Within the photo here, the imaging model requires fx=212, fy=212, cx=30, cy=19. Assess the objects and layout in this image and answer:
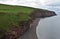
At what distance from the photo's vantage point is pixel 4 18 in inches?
790

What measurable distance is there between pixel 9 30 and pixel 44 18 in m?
15.6

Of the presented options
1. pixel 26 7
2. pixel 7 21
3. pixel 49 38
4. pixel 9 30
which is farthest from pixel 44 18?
pixel 9 30

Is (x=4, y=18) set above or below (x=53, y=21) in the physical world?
above

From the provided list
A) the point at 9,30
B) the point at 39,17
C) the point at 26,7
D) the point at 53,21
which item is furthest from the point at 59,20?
the point at 9,30

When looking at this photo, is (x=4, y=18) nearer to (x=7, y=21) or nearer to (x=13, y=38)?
(x=7, y=21)

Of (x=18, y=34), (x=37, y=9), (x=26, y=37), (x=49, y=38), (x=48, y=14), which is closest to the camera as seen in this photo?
(x=18, y=34)

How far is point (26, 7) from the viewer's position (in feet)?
108

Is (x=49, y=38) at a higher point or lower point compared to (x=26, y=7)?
lower

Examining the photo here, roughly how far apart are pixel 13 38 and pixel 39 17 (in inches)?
575

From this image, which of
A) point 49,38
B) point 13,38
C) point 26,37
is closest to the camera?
point 13,38

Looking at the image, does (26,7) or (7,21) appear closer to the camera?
(7,21)

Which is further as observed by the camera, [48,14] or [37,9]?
[48,14]

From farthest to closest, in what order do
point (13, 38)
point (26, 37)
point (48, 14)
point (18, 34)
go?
point (48, 14) < point (26, 37) < point (18, 34) < point (13, 38)

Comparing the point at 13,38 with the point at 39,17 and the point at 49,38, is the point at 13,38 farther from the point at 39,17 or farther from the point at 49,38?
the point at 39,17
